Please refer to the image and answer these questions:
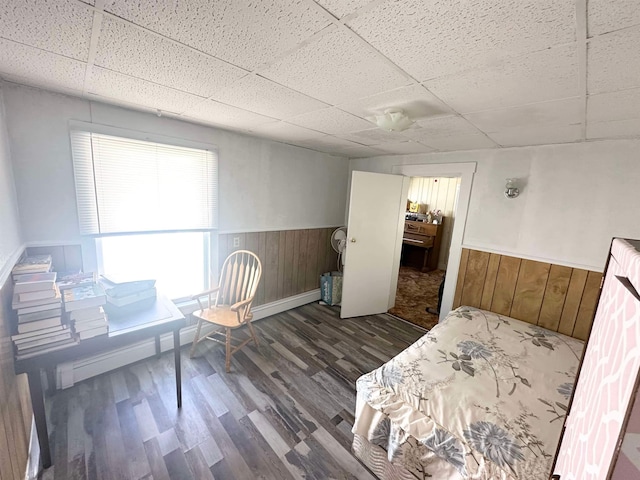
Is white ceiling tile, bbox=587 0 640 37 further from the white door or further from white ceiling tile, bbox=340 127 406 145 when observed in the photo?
the white door

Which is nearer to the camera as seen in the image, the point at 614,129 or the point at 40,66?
the point at 40,66

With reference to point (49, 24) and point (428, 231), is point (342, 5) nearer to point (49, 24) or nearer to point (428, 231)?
point (49, 24)

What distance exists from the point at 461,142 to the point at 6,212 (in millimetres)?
3307

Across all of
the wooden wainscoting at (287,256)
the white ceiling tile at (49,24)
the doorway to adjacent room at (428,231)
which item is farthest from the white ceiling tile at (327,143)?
the doorway to adjacent room at (428,231)

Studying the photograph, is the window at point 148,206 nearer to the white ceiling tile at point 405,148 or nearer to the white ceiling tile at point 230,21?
the white ceiling tile at point 230,21

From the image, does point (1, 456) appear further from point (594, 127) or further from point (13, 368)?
point (594, 127)

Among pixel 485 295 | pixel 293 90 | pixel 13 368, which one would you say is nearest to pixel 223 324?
pixel 13 368

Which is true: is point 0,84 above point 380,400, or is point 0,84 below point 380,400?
above

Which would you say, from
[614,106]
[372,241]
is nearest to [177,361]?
[372,241]

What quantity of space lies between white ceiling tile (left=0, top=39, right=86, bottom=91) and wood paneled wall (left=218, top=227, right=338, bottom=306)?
159 cm

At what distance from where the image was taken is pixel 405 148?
9.70ft

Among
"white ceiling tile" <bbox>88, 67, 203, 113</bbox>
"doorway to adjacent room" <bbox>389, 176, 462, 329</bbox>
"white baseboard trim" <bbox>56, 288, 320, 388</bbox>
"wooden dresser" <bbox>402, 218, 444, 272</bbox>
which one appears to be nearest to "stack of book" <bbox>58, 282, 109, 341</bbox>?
"white baseboard trim" <bbox>56, 288, 320, 388</bbox>

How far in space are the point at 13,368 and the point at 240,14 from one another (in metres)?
1.93

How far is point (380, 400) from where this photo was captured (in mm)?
1464
